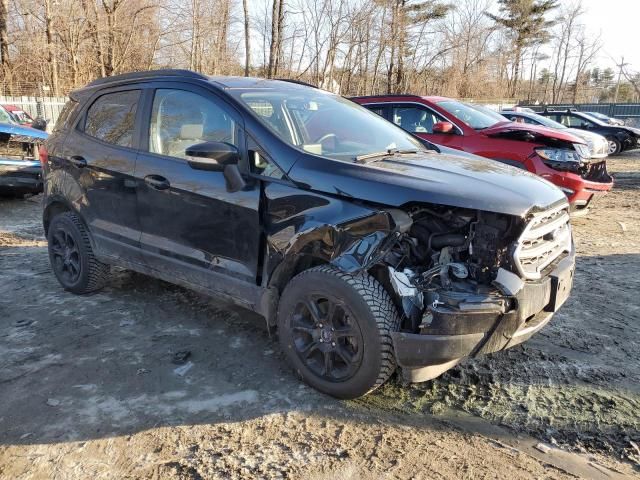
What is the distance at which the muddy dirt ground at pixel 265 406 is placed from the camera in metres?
2.55

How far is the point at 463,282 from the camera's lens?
2730 millimetres

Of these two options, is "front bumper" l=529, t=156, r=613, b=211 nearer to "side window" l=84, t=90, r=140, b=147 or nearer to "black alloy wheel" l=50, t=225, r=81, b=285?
"side window" l=84, t=90, r=140, b=147

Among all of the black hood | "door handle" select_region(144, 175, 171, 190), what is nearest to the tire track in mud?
the black hood

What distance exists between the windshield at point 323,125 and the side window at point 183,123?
0.23m

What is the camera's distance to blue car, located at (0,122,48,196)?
27.1ft

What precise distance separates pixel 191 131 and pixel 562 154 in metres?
5.18

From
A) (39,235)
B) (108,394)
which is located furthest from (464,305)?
(39,235)

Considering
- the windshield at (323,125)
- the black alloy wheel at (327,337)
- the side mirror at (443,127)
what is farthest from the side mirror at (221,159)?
the side mirror at (443,127)

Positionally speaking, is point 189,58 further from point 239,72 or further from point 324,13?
point 324,13

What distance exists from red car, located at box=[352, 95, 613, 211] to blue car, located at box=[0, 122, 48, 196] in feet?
18.1

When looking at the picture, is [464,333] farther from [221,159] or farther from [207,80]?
[207,80]

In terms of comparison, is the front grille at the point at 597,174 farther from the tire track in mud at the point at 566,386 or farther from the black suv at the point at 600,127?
the black suv at the point at 600,127

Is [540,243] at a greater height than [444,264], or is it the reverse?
[540,243]

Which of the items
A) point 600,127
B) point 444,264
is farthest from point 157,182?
point 600,127
